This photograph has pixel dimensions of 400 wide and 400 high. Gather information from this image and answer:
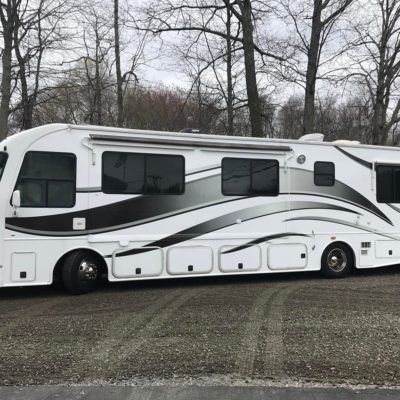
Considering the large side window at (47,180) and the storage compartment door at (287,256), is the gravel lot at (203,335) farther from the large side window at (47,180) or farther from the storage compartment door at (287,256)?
the large side window at (47,180)

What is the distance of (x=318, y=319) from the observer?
715cm

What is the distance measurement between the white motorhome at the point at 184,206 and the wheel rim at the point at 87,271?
0.07 feet

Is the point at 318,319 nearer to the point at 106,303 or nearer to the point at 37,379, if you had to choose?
the point at 106,303

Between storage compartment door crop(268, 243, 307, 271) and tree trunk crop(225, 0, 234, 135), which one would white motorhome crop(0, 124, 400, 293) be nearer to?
storage compartment door crop(268, 243, 307, 271)

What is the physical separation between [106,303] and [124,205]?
1.93 meters

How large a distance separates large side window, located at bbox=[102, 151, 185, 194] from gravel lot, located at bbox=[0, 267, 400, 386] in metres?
1.92

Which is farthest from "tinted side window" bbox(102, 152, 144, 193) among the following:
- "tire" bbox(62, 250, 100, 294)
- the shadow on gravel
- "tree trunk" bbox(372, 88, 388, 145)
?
"tree trunk" bbox(372, 88, 388, 145)

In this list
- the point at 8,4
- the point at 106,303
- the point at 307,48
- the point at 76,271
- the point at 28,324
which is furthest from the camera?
the point at 307,48

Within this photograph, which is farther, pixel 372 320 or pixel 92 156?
pixel 92 156

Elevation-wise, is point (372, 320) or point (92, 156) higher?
point (92, 156)

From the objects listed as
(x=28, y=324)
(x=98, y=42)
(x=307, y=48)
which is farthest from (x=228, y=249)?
(x=98, y=42)

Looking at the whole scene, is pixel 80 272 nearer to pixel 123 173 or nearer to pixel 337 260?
pixel 123 173

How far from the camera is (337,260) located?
441 inches

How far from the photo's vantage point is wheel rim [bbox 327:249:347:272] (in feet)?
36.5
